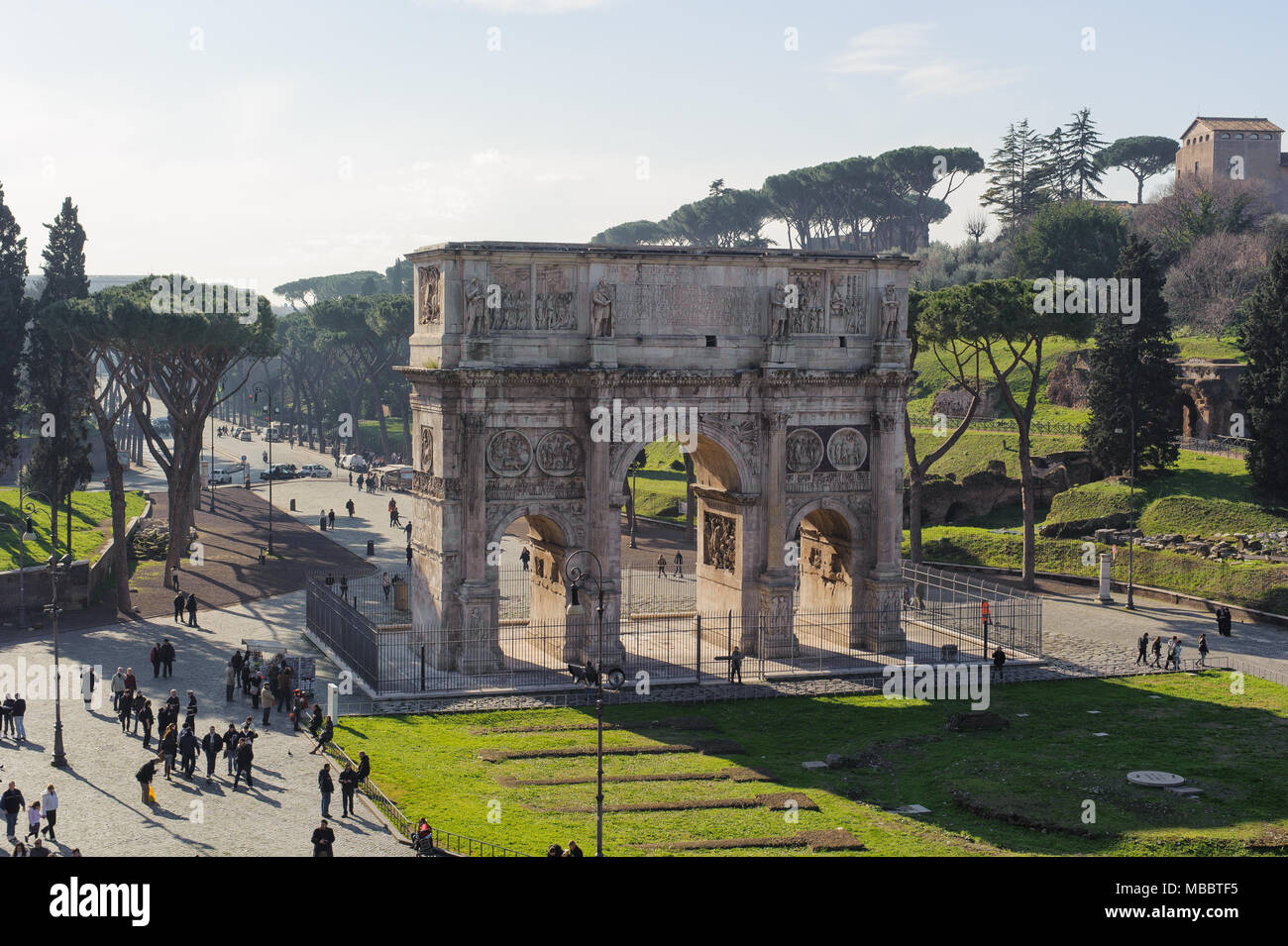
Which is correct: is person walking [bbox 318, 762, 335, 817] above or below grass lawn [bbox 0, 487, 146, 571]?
below

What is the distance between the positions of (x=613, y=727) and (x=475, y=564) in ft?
25.4

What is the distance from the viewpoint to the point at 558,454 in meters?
44.8

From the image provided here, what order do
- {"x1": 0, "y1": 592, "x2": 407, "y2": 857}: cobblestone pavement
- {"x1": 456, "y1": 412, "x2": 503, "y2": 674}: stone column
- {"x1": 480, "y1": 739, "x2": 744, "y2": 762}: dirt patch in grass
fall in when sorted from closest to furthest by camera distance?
{"x1": 0, "y1": 592, "x2": 407, "y2": 857}: cobblestone pavement
{"x1": 480, "y1": 739, "x2": 744, "y2": 762}: dirt patch in grass
{"x1": 456, "y1": 412, "x2": 503, "y2": 674}: stone column

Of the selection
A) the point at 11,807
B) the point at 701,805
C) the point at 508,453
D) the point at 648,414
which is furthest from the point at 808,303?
the point at 11,807

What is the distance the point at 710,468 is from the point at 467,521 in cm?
962

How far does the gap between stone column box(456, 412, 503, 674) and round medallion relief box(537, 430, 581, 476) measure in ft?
6.57

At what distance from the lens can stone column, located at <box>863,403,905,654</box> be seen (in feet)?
157

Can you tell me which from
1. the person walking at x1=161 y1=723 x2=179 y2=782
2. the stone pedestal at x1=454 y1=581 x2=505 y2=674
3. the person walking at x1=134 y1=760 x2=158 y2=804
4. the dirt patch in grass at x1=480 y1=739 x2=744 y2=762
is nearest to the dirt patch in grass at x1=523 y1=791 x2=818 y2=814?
the dirt patch in grass at x1=480 y1=739 x2=744 y2=762

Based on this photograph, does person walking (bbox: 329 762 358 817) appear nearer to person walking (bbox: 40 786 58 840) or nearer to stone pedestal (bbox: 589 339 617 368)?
person walking (bbox: 40 786 58 840)
